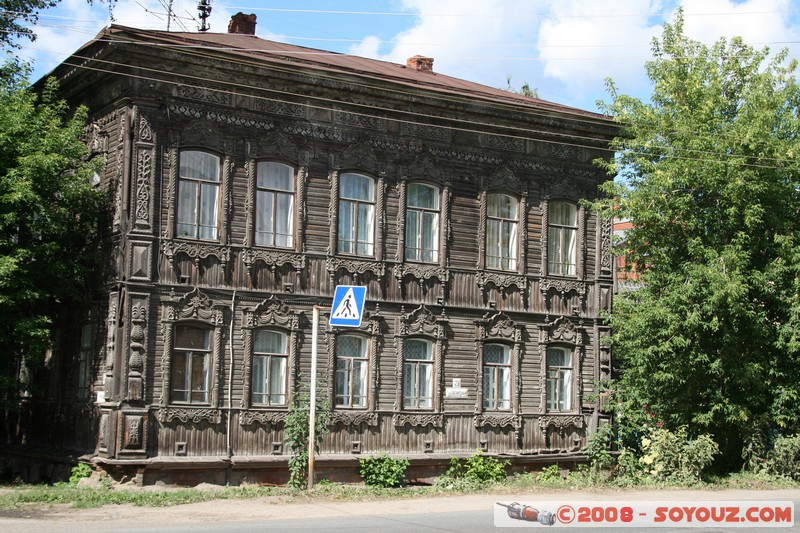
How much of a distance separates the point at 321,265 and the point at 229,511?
274 inches

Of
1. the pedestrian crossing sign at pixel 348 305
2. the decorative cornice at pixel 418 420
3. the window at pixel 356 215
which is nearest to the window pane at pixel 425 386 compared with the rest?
the decorative cornice at pixel 418 420

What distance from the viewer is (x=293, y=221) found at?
838 inches

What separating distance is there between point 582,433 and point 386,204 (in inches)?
290

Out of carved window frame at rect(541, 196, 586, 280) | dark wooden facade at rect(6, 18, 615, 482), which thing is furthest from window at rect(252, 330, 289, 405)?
carved window frame at rect(541, 196, 586, 280)

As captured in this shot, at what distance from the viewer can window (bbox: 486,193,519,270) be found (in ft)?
77.9

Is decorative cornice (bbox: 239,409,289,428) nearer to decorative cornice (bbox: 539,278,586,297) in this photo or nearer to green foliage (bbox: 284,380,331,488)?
green foliage (bbox: 284,380,331,488)

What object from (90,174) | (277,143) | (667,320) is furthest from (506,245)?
(90,174)

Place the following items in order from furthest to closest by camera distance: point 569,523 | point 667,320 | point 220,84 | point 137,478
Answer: point 667,320 → point 220,84 → point 137,478 → point 569,523

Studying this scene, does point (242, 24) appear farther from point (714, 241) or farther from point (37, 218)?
point (714, 241)

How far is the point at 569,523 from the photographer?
14531mm

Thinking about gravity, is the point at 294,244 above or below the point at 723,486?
above

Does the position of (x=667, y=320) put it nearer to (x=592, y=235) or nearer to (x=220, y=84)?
(x=592, y=235)

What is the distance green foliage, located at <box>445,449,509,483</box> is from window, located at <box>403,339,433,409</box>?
4.63 feet

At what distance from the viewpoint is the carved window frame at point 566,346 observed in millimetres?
24031
